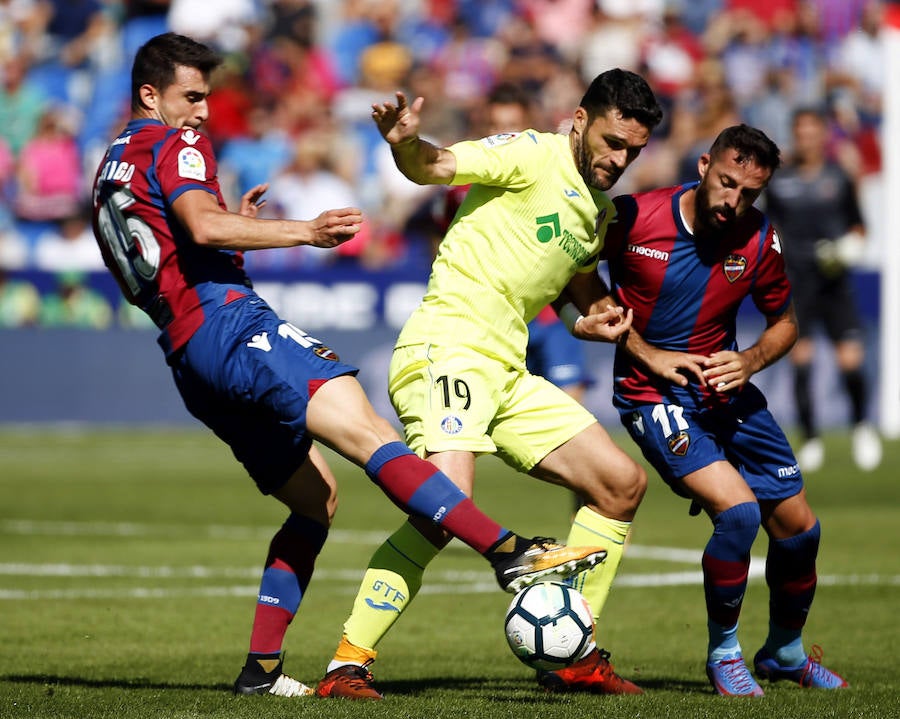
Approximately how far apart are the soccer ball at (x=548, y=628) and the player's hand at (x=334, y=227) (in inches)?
53.8

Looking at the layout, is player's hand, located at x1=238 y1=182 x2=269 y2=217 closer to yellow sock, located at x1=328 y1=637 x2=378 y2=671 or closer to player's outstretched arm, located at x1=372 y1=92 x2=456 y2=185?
player's outstretched arm, located at x1=372 y1=92 x2=456 y2=185

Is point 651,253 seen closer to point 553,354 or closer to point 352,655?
point 352,655

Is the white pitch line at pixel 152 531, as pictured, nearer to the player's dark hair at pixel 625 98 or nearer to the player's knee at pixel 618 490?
the player's knee at pixel 618 490

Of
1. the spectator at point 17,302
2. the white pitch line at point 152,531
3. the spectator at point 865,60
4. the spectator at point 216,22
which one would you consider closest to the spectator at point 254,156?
the spectator at point 216,22

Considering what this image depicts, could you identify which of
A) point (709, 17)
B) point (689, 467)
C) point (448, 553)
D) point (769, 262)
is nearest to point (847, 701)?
point (689, 467)

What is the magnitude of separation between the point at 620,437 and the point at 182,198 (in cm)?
1266

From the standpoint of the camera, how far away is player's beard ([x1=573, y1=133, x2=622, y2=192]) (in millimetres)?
5902

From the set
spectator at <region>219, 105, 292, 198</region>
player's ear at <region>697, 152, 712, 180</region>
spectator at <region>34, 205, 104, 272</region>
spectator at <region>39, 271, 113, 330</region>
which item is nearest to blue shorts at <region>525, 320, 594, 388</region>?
player's ear at <region>697, 152, 712, 180</region>

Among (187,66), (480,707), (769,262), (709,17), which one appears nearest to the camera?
(480,707)

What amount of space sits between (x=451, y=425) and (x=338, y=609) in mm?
2749

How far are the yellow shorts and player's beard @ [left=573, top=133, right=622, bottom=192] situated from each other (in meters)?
0.79

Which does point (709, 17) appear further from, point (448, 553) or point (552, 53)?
point (448, 553)

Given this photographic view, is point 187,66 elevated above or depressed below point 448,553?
above

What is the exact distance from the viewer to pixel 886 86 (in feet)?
59.1
